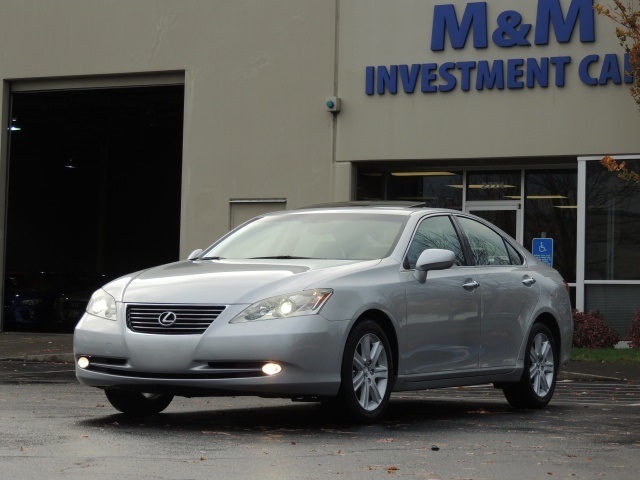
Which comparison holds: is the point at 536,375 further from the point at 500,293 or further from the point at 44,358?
the point at 44,358

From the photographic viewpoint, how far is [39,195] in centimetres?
4450

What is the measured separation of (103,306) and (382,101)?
1313cm

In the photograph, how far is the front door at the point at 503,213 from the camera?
22.1m

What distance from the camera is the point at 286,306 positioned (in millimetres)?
8688

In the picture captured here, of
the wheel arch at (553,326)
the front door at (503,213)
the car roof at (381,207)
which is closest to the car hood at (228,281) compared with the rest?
the car roof at (381,207)

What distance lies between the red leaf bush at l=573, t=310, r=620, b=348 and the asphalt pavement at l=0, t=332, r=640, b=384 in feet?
8.45

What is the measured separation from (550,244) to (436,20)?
13.5ft

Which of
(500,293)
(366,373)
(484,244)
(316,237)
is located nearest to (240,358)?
(366,373)

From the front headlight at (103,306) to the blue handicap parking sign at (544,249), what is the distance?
43.2ft

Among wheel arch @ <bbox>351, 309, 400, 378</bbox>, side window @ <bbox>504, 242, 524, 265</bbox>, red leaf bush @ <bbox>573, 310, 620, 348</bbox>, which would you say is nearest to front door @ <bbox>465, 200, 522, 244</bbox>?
red leaf bush @ <bbox>573, 310, 620, 348</bbox>

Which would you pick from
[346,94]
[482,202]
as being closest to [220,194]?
[346,94]

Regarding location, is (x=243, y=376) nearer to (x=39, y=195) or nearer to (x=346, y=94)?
(x=346, y=94)

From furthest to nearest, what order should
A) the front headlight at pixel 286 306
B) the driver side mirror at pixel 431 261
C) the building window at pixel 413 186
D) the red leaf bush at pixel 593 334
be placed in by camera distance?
the building window at pixel 413 186 → the red leaf bush at pixel 593 334 → the driver side mirror at pixel 431 261 → the front headlight at pixel 286 306

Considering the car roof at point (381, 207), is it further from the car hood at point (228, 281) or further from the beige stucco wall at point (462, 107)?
the beige stucco wall at point (462, 107)
